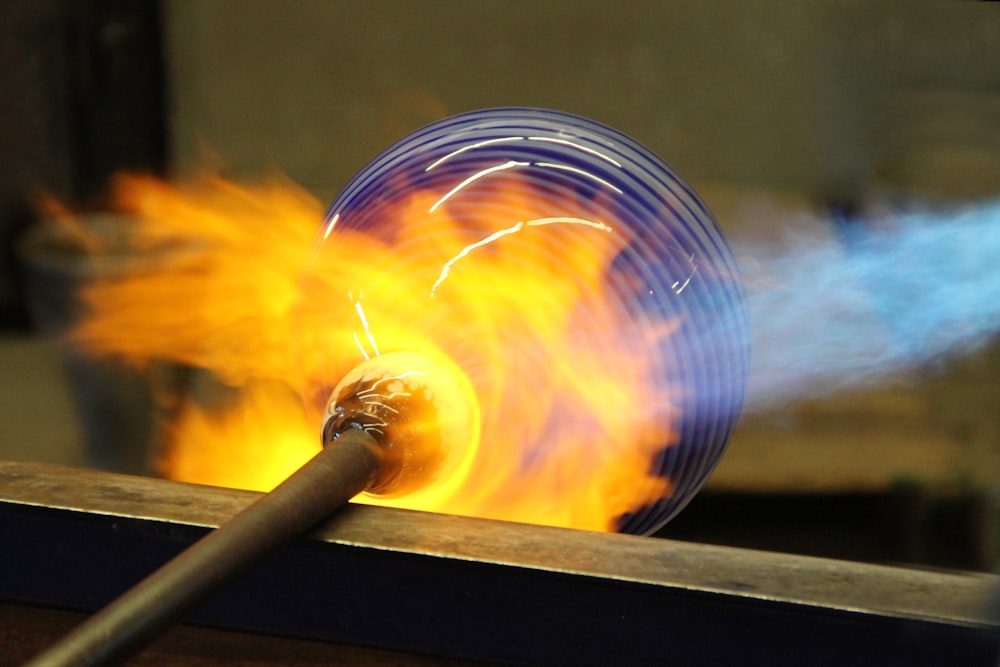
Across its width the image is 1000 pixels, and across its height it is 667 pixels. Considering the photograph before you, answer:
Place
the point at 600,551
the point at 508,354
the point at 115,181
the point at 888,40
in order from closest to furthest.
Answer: the point at 600,551, the point at 508,354, the point at 888,40, the point at 115,181

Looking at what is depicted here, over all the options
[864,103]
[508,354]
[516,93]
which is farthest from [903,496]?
[508,354]

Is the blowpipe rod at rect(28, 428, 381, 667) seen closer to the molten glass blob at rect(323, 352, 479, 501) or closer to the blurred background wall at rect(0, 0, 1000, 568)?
the molten glass blob at rect(323, 352, 479, 501)

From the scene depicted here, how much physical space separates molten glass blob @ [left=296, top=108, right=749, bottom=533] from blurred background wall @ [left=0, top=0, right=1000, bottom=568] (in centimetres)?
128

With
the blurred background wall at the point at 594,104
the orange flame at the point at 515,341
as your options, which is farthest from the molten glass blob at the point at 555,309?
the blurred background wall at the point at 594,104

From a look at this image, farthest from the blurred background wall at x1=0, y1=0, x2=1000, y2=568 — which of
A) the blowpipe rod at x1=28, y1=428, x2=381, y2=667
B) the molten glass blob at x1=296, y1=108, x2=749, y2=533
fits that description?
the blowpipe rod at x1=28, y1=428, x2=381, y2=667

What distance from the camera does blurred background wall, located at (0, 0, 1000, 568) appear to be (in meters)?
1.94

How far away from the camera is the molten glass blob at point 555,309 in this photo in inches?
24.4

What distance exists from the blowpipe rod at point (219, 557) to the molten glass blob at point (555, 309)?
0.10 m

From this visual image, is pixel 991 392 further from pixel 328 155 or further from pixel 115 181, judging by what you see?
pixel 115 181

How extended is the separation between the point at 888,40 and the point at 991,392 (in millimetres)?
704

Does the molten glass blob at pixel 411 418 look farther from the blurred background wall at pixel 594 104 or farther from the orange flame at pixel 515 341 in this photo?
the blurred background wall at pixel 594 104

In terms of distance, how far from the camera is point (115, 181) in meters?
2.22

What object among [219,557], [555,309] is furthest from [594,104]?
[219,557]

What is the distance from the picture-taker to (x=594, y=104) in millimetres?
2182
